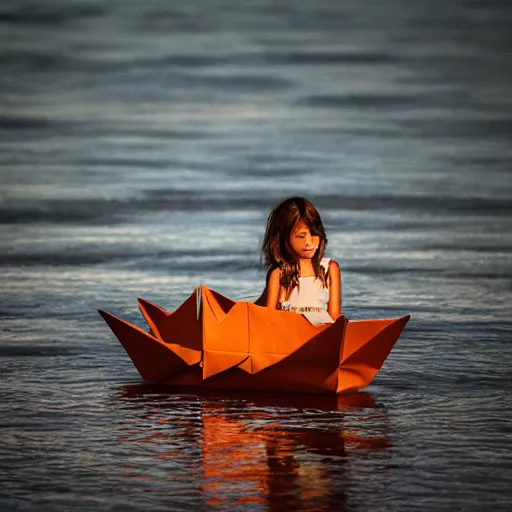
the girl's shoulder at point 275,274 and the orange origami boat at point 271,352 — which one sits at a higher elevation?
the girl's shoulder at point 275,274

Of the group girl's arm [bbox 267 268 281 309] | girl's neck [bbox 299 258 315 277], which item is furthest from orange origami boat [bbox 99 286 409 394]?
girl's neck [bbox 299 258 315 277]

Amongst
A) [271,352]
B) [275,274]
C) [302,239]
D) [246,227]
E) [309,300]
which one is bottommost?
[271,352]

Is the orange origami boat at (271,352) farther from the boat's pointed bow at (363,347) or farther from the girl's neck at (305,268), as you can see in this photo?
the girl's neck at (305,268)

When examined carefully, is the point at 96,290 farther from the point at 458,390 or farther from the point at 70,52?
the point at 70,52

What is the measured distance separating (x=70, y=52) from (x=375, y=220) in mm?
6084

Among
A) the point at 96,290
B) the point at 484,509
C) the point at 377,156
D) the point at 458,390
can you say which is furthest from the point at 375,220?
the point at 484,509

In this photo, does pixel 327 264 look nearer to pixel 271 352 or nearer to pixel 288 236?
pixel 288 236

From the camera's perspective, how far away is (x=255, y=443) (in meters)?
3.74

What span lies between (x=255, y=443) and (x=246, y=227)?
6190mm

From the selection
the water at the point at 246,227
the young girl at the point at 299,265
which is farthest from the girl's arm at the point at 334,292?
the water at the point at 246,227

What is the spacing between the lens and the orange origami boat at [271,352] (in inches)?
173

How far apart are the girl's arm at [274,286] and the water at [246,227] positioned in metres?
0.53

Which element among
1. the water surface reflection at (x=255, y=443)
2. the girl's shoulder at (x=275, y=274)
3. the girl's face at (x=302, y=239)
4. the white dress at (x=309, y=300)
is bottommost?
the water surface reflection at (x=255, y=443)

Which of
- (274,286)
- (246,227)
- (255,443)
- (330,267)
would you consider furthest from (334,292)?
(246,227)
